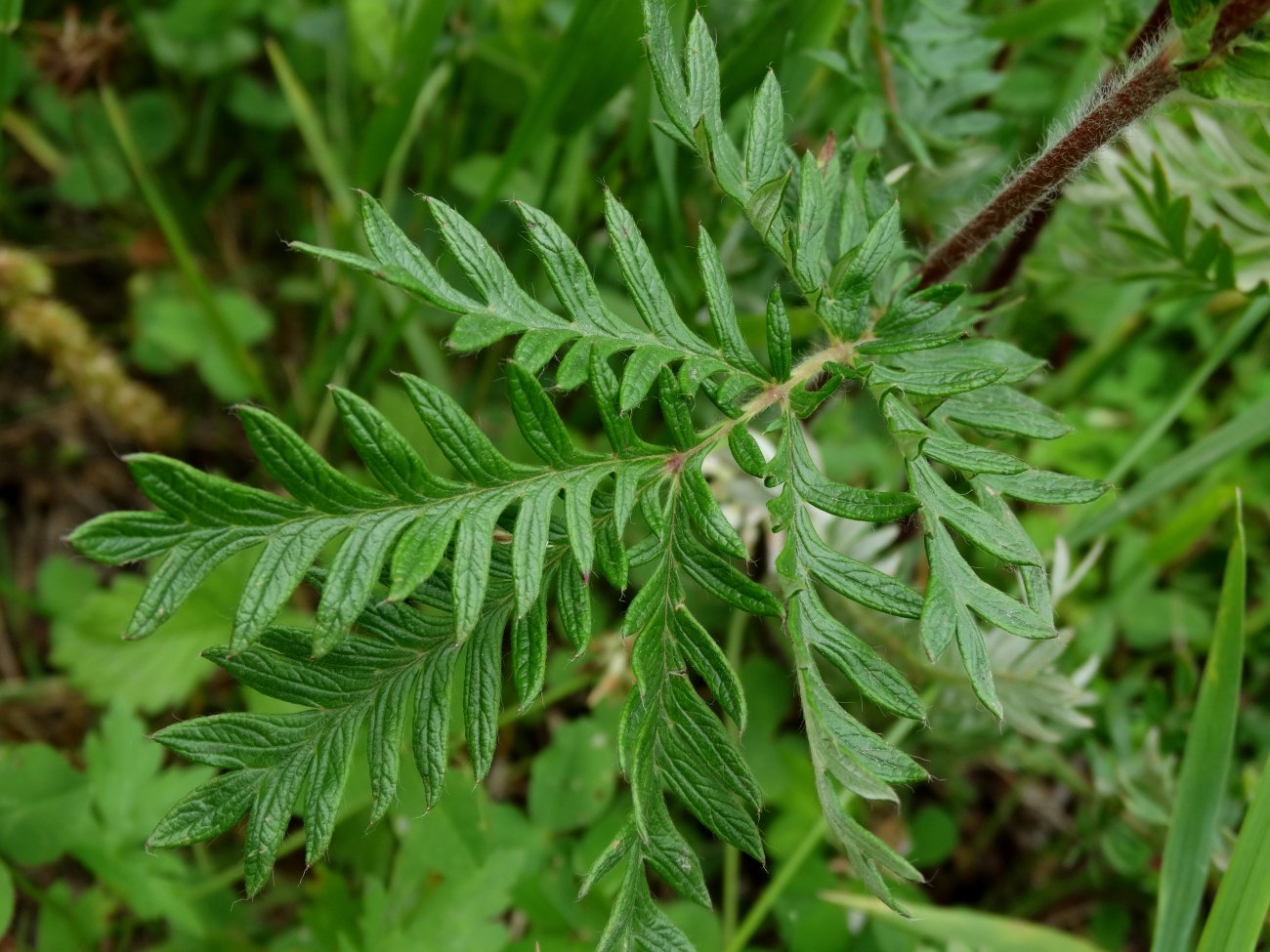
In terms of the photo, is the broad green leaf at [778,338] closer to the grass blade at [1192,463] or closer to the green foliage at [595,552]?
the green foliage at [595,552]

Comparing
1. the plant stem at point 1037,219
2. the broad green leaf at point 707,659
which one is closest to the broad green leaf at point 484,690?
the broad green leaf at point 707,659

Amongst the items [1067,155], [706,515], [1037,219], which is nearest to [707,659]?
[706,515]

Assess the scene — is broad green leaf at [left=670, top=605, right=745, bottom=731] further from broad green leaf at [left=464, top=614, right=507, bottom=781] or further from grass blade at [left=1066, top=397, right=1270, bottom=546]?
grass blade at [left=1066, top=397, right=1270, bottom=546]

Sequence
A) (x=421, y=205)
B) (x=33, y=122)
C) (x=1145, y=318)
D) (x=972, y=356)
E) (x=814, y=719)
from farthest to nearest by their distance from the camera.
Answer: (x=33, y=122) → (x=1145, y=318) → (x=421, y=205) → (x=972, y=356) → (x=814, y=719)

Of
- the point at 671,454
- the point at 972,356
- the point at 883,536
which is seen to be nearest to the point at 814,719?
the point at 671,454

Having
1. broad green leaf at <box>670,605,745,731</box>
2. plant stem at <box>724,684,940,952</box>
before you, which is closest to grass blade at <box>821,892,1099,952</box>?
plant stem at <box>724,684,940,952</box>

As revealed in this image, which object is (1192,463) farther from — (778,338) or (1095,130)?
(778,338)

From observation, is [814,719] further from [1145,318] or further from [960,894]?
[1145,318]
